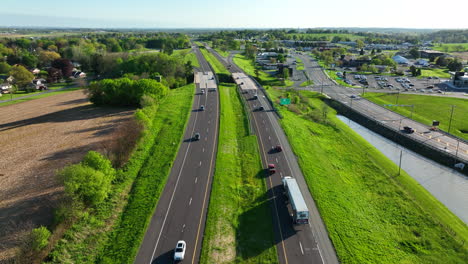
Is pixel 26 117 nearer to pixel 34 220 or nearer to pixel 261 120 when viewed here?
pixel 34 220

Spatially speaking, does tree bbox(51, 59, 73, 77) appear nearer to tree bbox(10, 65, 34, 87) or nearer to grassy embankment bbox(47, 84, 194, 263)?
tree bbox(10, 65, 34, 87)

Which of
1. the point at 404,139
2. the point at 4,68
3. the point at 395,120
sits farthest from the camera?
the point at 4,68

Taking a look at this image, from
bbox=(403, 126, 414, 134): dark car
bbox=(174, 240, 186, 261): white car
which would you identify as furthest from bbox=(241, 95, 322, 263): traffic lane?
bbox=(403, 126, 414, 134): dark car

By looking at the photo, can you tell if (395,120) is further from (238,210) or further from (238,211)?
(238,211)

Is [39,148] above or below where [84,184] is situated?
below

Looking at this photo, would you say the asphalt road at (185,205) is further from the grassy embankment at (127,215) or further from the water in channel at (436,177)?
the water in channel at (436,177)

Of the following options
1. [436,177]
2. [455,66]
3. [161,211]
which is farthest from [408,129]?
[455,66]

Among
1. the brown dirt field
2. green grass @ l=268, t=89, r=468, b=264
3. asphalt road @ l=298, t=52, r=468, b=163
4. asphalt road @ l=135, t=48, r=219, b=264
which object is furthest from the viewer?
asphalt road @ l=298, t=52, r=468, b=163

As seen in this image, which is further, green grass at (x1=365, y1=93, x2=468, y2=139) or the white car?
green grass at (x1=365, y1=93, x2=468, y2=139)
